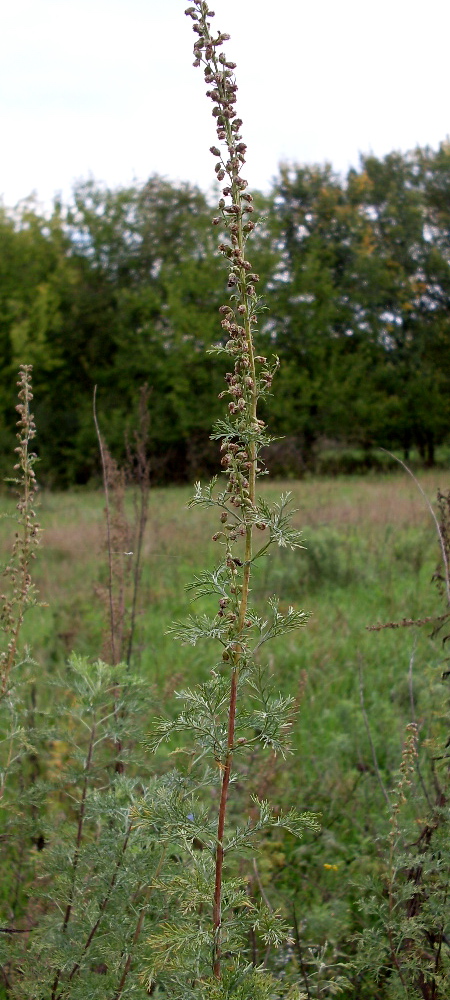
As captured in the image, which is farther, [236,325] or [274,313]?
[274,313]

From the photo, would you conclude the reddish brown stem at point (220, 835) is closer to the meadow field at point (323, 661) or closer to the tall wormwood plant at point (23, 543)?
the meadow field at point (323, 661)

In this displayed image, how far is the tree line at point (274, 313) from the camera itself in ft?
86.2

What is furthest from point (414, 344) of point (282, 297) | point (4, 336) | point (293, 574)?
point (293, 574)

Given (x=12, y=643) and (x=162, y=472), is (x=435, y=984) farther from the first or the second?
(x=162, y=472)

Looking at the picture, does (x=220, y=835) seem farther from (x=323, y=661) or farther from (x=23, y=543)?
(x=323, y=661)

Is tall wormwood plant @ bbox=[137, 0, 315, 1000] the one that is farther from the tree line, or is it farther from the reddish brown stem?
the tree line

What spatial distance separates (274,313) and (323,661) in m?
22.3

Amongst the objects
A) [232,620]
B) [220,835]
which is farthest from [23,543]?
[220,835]

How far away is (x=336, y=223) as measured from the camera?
27.5 metres

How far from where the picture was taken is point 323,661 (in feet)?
19.1

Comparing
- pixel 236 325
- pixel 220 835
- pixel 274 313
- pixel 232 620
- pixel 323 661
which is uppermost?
pixel 274 313

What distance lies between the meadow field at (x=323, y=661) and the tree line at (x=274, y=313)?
47.3 ft

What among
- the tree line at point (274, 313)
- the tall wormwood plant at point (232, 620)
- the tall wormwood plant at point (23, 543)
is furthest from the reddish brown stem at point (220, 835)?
the tree line at point (274, 313)

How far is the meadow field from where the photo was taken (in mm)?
3258
